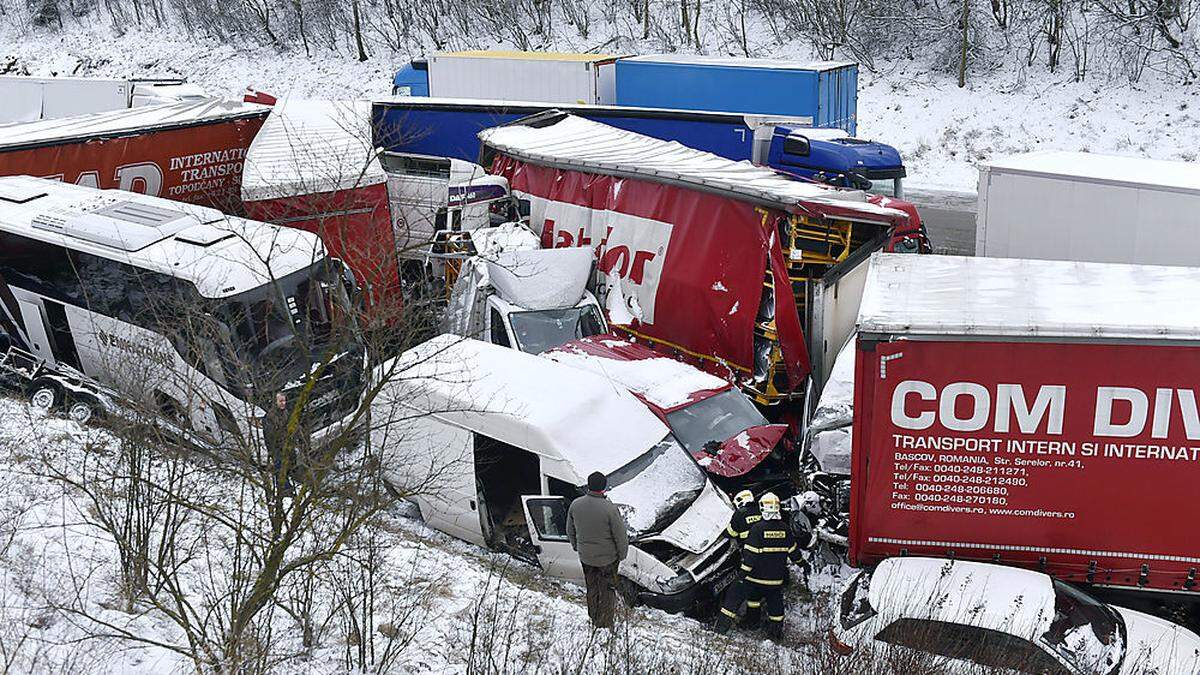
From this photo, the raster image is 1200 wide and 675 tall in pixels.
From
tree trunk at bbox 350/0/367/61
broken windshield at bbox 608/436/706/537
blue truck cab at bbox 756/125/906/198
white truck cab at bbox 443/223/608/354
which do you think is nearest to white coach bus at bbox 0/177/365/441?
white truck cab at bbox 443/223/608/354

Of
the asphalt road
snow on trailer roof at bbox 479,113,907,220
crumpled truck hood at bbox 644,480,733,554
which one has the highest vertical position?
snow on trailer roof at bbox 479,113,907,220

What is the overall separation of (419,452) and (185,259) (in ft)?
10.9

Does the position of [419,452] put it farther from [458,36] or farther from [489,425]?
[458,36]

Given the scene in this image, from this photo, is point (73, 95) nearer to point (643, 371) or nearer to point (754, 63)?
point (754, 63)

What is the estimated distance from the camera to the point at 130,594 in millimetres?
7074

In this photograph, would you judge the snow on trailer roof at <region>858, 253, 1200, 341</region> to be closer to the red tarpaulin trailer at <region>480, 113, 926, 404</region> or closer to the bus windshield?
the red tarpaulin trailer at <region>480, 113, 926, 404</region>

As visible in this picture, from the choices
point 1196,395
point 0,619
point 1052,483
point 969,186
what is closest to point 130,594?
point 0,619

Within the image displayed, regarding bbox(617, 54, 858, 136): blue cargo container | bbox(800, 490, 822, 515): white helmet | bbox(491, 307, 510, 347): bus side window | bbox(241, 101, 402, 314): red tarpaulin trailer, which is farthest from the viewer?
bbox(617, 54, 858, 136): blue cargo container

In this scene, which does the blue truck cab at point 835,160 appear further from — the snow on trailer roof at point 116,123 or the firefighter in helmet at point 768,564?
the firefighter in helmet at point 768,564

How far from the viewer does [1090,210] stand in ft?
41.4

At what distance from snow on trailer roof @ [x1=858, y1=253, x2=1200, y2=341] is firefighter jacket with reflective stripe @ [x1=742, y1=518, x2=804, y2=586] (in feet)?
5.47

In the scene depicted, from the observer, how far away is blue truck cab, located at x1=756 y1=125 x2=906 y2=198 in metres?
18.4

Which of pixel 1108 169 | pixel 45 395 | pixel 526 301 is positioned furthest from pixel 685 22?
pixel 45 395

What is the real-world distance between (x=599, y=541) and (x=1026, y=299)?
12.4 ft
